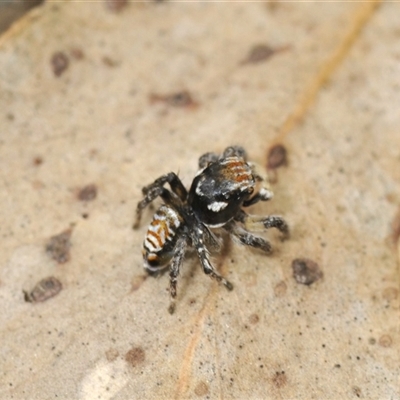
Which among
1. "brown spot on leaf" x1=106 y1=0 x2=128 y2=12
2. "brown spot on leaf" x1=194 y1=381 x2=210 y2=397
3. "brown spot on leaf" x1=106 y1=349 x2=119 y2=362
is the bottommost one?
"brown spot on leaf" x1=194 y1=381 x2=210 y2=397

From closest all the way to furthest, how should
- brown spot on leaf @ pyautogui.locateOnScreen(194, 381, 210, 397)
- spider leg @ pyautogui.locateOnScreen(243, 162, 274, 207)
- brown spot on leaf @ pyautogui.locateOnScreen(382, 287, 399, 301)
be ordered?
brown spot on leaf @ pyautogui.locateOnScreen(194, 381, 210, 397)
brown spot on leaf @ pyautogui.locateOnScreen(382, 287, 399, 301)
spider leg @ pyautogui.locateOnScreen(243, 162, 274, 207)

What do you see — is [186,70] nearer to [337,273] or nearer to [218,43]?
[218,43]

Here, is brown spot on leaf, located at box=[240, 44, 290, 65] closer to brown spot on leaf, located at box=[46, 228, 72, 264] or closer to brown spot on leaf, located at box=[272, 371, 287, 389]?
brown spot on leaf, located at box=[46, 228, 72, 264]

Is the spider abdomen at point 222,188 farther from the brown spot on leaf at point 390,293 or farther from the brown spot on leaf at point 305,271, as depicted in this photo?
the brown spot on leaf at point 390,293

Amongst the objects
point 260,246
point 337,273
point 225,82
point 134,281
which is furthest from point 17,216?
point 337,273

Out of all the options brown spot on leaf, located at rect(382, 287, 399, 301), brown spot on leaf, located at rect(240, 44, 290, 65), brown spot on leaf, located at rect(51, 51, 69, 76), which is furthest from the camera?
brown spot on leaf, located at rect(240, 44, 290, 65)

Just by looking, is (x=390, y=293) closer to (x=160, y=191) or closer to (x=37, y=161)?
(x=160, y=191)

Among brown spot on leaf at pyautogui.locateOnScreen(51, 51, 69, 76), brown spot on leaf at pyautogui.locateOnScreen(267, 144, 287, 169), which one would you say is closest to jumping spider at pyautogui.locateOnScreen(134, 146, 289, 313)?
brown spot on leaf at pyautogui.locateOnScreen(267, 144, 287, 169)
